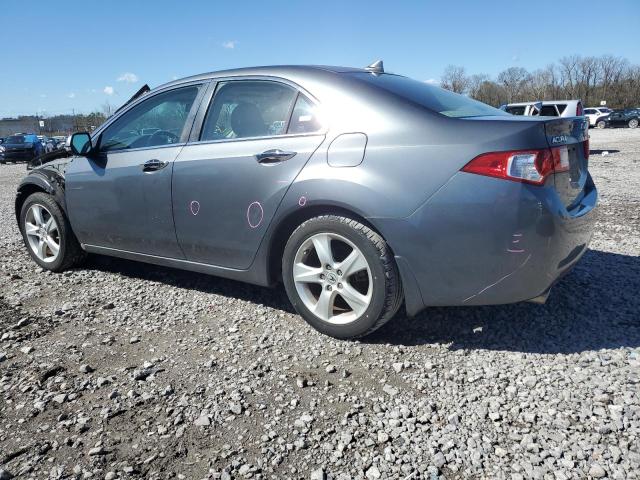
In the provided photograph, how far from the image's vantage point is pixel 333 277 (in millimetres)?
2961

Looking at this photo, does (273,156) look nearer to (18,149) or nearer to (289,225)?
(289,225)

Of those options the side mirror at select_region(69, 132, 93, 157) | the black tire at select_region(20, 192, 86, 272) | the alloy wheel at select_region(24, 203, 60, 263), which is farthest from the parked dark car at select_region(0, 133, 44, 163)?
the side mirror at select_region(69, 132, 93, 157)

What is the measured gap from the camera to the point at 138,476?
1.94 m

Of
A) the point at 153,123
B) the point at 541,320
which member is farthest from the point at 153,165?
the point at 541,320

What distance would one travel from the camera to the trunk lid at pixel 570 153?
2.55 m

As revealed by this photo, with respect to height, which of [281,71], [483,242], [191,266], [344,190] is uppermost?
[281,71]

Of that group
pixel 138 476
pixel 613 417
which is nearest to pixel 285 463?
pixel 138 476

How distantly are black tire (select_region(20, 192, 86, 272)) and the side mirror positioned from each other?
68 cm

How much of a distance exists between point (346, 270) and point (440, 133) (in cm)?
93

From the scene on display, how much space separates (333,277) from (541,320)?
1386 mm

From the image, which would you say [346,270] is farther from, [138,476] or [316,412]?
[138,476]

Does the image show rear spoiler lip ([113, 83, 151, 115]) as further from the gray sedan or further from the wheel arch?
the wheel arch

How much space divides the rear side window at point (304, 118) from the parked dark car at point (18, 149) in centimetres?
2744

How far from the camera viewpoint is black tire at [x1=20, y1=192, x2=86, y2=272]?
4.40 metres
